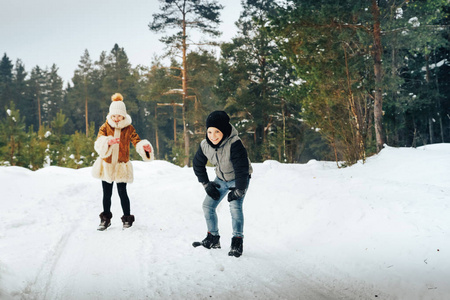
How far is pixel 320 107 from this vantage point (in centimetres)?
944

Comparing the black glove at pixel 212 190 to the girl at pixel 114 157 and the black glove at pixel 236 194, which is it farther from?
the girl at pixel 114 157

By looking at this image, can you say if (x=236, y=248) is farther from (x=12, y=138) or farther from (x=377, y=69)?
(x=12, y=138)

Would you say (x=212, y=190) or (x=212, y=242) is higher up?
(x=212, y=190)

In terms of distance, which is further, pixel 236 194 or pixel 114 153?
pixel 114 153

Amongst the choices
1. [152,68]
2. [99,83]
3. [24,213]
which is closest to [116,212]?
[24,213]

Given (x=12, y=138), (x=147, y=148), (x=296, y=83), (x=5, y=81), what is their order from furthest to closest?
(x=5, y=81)
(x=296, y=83)
(x=12, y=138)
(x=147, y=148)

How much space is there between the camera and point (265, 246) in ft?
14.9

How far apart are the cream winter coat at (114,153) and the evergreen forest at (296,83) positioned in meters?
5.92

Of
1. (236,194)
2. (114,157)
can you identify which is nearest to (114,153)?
(114,157)

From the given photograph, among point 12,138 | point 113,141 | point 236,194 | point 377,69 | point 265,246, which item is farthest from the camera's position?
point 12,138

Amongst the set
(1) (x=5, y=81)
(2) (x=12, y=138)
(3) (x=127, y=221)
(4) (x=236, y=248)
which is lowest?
(4) (x=236, y=248)

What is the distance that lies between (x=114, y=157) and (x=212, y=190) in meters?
2.05

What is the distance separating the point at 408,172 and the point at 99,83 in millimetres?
48462

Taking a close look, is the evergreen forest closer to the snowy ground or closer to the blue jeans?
the snowy ground
